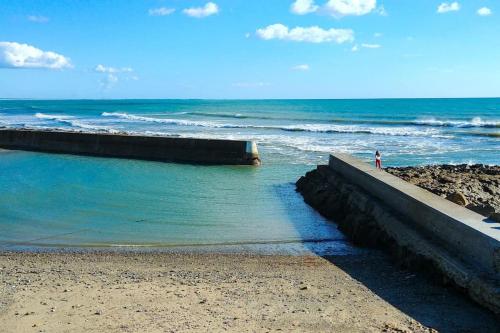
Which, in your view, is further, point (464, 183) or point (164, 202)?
point (164, 202)

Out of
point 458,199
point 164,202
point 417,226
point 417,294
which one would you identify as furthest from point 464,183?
point 164,202

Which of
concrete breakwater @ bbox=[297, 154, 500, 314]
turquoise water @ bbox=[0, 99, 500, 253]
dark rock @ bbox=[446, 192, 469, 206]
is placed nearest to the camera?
concrete breakwater @ bbox=[297, 154, 500, 314]

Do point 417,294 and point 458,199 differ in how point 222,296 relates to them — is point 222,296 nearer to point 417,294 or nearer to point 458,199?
point 417,294

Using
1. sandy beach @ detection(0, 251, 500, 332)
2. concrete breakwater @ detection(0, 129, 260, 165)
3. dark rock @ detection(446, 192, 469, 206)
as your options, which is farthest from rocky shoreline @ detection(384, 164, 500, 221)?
concrete breakwater @ detection(0, 129, 260, 165)

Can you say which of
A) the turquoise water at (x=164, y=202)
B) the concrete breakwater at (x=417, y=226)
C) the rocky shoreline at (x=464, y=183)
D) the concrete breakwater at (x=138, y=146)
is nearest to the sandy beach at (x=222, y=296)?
the concrete breakwater at (x=417, y=226)

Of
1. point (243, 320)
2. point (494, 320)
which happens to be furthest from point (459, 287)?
point (243, 320)

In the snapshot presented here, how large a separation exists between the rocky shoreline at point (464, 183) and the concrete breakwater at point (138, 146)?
25.2 feet

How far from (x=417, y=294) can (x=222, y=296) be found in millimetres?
2501

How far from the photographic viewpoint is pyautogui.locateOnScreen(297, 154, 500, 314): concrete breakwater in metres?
6.43

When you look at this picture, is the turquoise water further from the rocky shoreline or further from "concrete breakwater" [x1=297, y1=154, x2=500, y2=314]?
the rocky shoreline

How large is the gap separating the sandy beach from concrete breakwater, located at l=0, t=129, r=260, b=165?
12.7 metres

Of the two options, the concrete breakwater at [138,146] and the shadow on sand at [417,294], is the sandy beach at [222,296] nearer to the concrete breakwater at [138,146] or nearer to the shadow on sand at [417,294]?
the shadow on sand at [417,294]

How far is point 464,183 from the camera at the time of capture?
40.1ft

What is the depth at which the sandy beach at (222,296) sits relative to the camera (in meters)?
5.93
